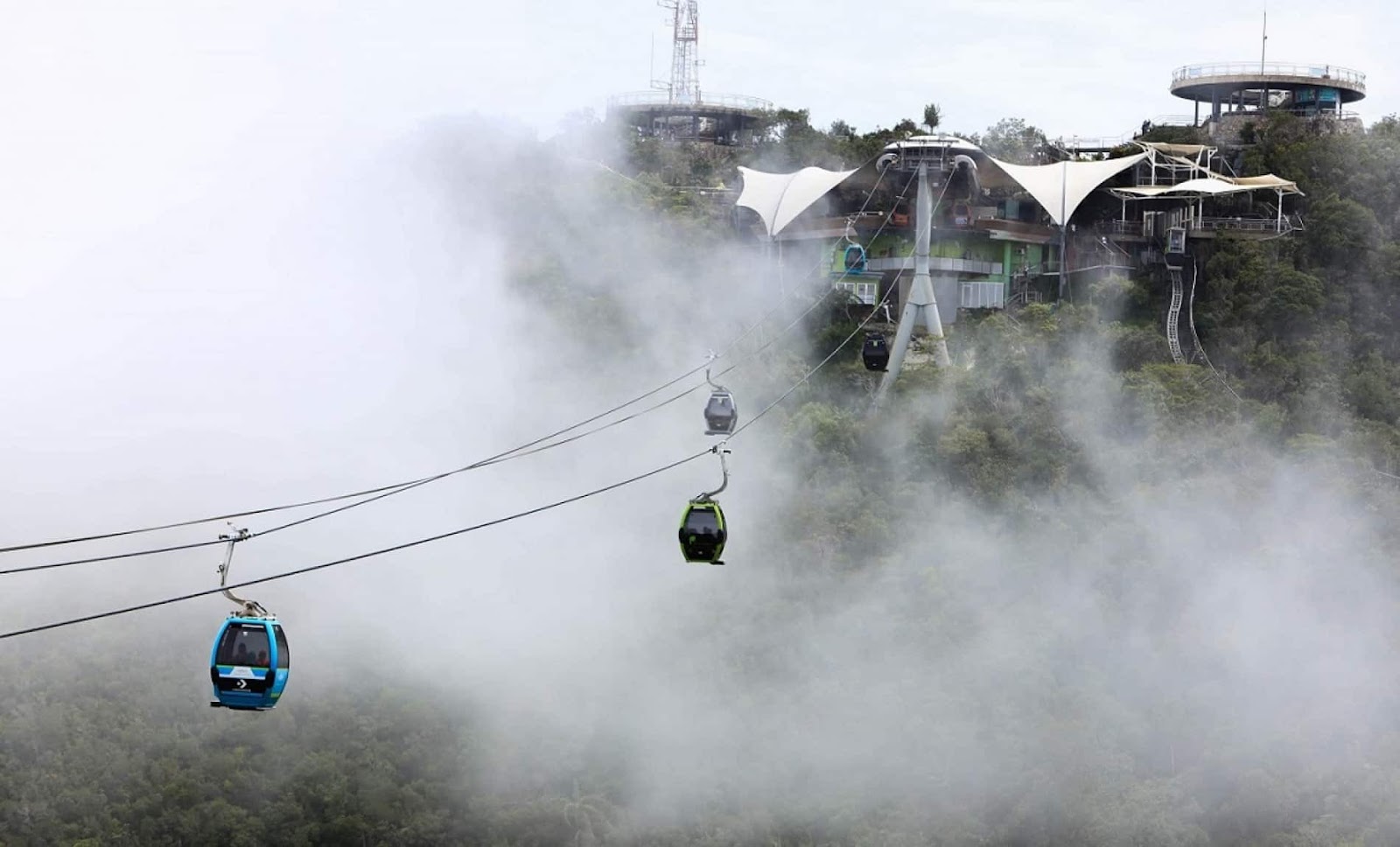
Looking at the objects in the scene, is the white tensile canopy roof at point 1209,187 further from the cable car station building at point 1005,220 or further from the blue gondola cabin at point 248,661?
the blue gondola cabin at point 248,661

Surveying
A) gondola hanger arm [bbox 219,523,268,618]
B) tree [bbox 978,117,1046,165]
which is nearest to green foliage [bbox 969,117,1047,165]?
tree [bbox 978,117,1046,165]

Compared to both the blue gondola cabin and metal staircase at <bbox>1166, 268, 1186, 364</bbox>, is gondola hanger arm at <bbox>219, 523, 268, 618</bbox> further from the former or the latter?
metal staircase at <bbox>1166, 268, 1186, 364</bbox>

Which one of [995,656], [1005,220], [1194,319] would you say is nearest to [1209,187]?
[1194,319]

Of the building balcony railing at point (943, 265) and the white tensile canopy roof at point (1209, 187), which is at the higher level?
the white tensile canopy roof at point (1209, 187)

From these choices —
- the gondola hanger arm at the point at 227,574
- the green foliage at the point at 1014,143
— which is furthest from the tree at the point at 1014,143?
the gondola hanger arm at the point at 227,574

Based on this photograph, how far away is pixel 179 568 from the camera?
3862 centimetres

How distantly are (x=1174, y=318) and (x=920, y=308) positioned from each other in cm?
705

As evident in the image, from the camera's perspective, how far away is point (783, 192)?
43562 millimetres

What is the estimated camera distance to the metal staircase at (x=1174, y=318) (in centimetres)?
3925

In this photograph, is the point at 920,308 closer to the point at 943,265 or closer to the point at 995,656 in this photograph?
the point at 943,265

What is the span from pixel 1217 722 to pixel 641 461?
16280mm

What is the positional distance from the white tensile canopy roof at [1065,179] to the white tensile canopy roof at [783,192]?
4605 mm

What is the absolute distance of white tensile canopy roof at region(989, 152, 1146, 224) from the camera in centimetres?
4056

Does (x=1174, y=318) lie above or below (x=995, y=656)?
above
